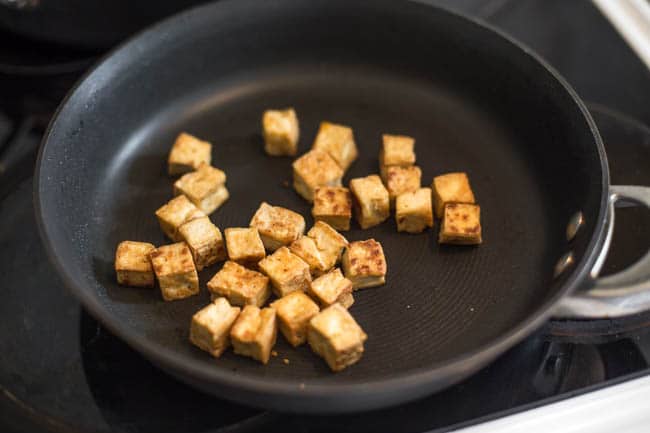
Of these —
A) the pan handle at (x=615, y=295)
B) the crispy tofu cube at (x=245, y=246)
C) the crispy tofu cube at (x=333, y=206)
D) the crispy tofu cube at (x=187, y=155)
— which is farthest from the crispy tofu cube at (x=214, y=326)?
the pan handle at (x=615, y=295)

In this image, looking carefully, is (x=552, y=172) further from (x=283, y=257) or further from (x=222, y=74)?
(x=222, y=74)

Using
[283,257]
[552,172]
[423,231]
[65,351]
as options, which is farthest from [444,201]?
[65,351]

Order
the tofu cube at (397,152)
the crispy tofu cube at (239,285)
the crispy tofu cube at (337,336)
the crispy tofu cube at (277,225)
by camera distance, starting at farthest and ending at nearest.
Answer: the tofu cube at (397,152), the crispy tofu cube at (277,225), the crispy tofu cube at (239,285), the crispy tofu cube at (337,336)

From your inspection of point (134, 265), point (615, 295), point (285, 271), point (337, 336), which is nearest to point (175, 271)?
point (134, 265)

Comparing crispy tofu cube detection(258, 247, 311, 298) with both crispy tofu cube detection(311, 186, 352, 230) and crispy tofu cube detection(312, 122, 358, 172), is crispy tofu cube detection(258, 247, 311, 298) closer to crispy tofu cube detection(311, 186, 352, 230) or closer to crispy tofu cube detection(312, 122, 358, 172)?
crispy tofu cube detection(311, 186, 352, 230)

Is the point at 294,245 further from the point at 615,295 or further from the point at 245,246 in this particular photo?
the point at 615,295

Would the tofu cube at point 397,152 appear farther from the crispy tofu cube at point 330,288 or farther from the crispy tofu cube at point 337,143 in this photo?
the crispy tofu cube at point 330,288

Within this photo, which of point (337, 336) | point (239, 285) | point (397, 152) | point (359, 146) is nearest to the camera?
point (337, 336)
